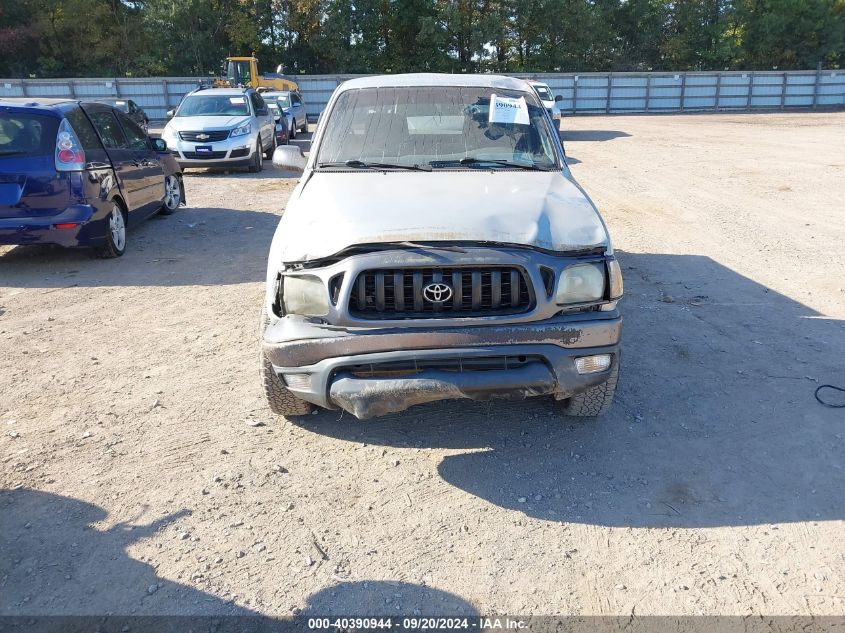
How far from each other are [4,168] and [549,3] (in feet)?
135

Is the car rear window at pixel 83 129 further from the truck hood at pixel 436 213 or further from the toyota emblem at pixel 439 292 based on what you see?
the toyota emblem at pixel 439 292

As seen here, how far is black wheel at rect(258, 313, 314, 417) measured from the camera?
380 centimetres

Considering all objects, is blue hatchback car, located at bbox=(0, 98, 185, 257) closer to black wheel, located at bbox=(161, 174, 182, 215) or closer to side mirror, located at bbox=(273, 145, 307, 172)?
black wheel, located at bbox=(161, 174, 182, 215)

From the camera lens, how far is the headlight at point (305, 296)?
3.41 meters

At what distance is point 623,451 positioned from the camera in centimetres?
384

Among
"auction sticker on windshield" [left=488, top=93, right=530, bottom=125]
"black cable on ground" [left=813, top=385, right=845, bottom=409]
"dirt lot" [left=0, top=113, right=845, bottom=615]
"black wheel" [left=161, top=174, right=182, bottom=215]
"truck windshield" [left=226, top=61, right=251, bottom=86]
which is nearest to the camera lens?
"dirt lot" [left=0, top=113, right=845, bottom=615]

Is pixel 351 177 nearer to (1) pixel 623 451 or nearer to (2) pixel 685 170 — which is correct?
(1) pixel 623 451

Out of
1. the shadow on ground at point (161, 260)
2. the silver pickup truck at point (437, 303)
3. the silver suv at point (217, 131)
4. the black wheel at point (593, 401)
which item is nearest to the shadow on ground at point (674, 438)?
the black wheel at point (593, 401)

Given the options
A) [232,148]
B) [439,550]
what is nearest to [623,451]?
[439,550]

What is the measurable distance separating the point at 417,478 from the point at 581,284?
4.27 ft

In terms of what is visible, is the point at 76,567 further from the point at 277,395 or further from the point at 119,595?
the point at 277,395

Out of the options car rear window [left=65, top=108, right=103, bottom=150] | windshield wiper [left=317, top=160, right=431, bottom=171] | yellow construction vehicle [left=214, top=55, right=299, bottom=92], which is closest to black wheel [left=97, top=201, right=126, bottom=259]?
car rear window [left=65, top=108, right=103, bottom=150]

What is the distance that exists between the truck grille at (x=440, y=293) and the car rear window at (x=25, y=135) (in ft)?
17.3

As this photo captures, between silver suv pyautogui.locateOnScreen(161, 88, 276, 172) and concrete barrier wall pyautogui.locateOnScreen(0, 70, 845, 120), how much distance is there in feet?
63.2
